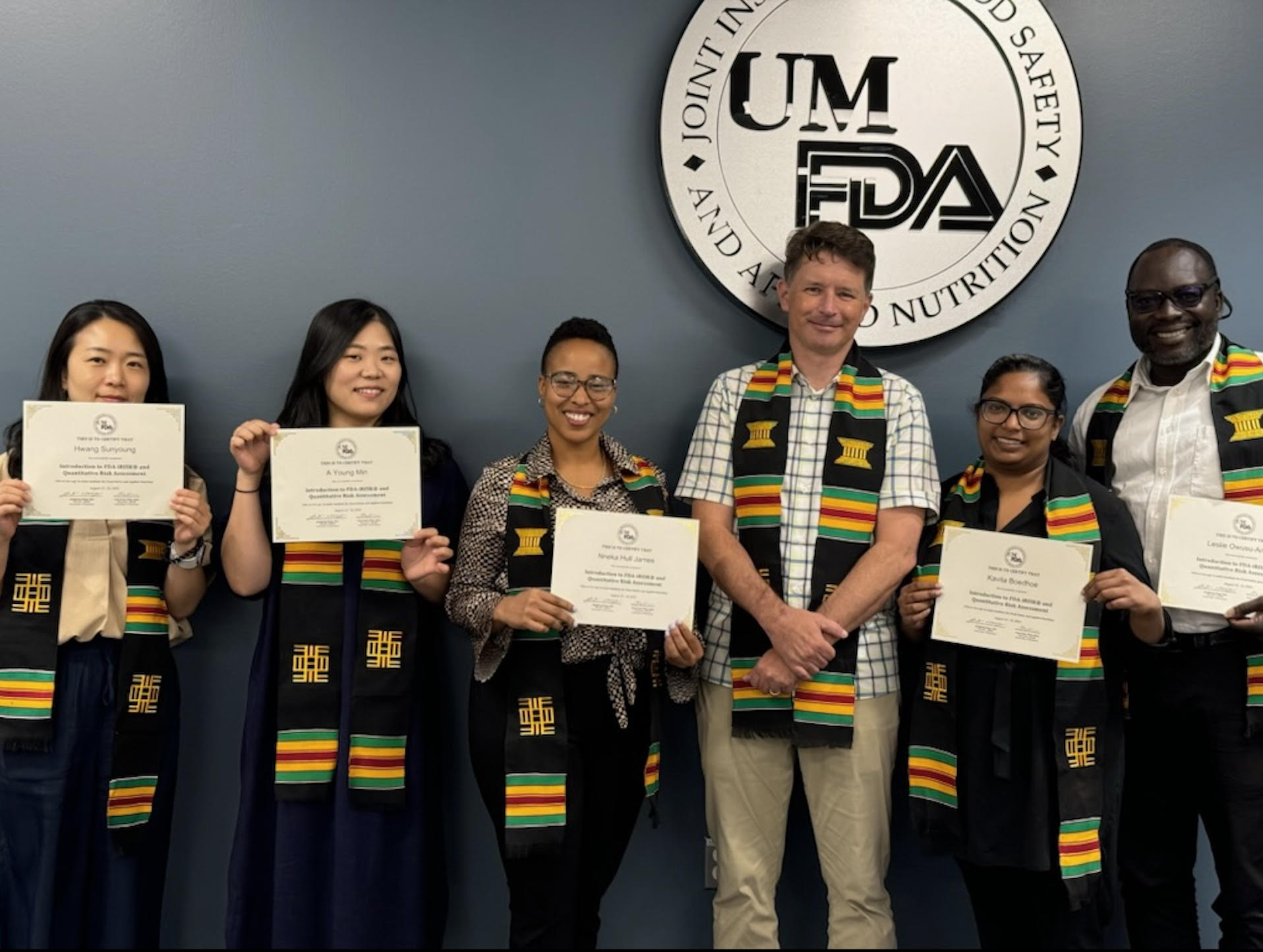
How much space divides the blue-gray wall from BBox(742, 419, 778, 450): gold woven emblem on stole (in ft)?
1.37

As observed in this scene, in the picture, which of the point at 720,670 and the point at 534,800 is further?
the point at 720,670

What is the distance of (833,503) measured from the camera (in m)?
2.36

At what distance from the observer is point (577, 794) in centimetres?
229

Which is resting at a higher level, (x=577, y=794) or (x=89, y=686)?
(x=89, y=686)

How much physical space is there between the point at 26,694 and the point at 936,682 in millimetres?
2112

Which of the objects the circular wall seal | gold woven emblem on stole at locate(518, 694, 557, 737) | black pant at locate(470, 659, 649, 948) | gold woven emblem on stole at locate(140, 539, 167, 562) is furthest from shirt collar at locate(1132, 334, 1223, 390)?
gold woven emblem on stole at locate(140, 539, 167, 562)

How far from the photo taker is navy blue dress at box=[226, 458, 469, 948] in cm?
238

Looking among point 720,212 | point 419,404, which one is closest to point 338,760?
point 419,404

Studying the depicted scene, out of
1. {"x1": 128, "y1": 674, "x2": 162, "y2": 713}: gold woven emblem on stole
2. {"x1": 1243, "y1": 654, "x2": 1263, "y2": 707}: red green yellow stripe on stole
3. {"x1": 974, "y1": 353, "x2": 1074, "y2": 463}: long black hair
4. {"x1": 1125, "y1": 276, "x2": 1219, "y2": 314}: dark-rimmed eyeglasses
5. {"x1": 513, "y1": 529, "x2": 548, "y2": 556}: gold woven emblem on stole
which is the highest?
{"x1": 1125, "y1": 276, "x2": 1219, "y2": 314}: dark-rimmed eyeglasses

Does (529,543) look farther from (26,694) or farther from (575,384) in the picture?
(26,694)

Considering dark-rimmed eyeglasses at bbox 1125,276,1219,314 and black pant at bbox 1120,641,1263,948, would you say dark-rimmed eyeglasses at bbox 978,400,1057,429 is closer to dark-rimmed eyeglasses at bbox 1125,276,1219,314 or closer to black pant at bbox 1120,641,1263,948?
dark-rimmed eyeglasses at bbox 1125,276,1219,314

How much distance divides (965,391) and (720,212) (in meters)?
0.88

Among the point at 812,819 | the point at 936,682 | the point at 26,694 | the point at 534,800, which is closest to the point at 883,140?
the point at 936,682

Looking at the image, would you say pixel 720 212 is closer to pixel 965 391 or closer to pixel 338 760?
pixel 965 391
